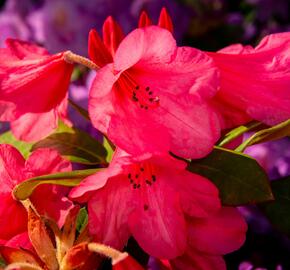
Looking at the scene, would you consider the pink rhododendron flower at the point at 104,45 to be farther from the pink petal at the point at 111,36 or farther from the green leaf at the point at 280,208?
the green leaf at the point at 280,208

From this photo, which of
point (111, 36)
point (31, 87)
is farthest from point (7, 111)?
point (111, 36)

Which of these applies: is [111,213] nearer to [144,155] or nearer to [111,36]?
[144,155]

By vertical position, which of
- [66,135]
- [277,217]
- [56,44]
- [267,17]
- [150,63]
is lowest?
[267,17]

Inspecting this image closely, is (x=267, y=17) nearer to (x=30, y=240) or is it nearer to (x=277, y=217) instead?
(x=277, y=217)

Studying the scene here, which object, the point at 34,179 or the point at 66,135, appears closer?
the point at 34,179

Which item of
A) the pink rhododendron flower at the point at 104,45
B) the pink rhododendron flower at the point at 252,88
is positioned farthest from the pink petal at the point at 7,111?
the pink rhododendron flower at the point at 252,88

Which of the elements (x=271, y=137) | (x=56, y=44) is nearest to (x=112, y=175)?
(x=271, y=137)
